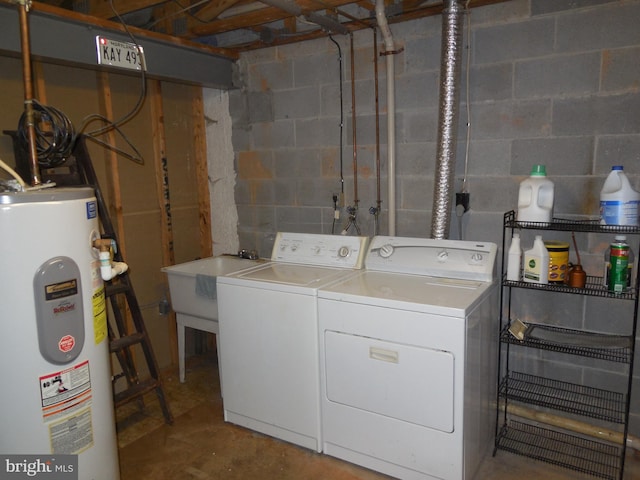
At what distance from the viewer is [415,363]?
1.95 m

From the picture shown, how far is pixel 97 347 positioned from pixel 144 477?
823mm

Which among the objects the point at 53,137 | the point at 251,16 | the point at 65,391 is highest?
the point at 251,16

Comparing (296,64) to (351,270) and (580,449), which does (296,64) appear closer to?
(351,270)

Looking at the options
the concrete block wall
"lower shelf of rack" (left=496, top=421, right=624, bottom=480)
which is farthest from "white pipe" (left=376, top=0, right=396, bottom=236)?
"lower shelf of rack" (left=496, top=421, right=624, bottom=480)

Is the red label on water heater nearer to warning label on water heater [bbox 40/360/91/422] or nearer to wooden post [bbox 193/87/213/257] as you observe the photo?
warning label on water heater [bbox 40/360/91/422]

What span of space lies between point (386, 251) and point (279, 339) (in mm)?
696

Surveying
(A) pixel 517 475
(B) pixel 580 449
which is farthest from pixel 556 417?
(A) pixel 517 475

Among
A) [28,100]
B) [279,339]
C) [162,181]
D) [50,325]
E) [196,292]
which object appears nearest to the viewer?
[50,325]

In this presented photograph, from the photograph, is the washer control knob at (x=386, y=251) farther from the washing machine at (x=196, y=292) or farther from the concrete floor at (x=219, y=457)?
the concrete floor at (x=219, y=457)

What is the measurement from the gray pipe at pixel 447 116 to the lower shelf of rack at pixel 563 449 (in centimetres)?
105

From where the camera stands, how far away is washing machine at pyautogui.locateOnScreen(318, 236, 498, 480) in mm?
1898

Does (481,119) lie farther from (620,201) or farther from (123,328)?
(123,328)

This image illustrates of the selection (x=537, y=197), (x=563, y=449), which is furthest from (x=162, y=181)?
(x=563, y=449)

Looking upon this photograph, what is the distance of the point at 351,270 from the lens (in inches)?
99.3
